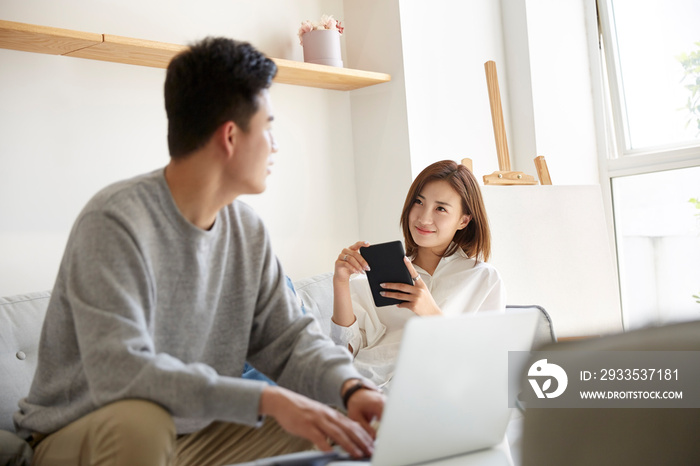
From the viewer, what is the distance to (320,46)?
283cm

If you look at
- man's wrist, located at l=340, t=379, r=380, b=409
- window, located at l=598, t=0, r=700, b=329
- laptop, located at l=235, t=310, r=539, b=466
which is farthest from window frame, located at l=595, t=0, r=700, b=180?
man's wrist, located at l=340, t=379, r=380, b=409

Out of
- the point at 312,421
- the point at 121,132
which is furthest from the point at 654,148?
the point at 312,421

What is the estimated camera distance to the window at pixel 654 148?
3.45 m

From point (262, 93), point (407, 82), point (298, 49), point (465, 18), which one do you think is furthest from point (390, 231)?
point (262, 93)

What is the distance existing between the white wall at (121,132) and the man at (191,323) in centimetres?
102

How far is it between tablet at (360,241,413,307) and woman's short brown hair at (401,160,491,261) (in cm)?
31

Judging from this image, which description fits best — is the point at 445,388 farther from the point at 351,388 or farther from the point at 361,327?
the point at 361,327

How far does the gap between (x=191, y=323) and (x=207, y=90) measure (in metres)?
0.44

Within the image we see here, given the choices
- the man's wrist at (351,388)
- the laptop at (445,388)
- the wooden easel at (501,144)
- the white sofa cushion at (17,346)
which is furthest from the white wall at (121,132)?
the laptop at (445,388)

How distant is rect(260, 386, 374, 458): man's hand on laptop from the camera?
1135mm

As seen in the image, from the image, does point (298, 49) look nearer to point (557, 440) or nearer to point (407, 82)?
point (407, 82)

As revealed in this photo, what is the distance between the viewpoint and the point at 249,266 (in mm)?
1440

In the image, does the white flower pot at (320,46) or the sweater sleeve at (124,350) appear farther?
the white flower pot at (320,46)

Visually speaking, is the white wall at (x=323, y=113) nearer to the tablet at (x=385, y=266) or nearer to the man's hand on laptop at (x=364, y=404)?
the tablet at (x=385, y=266)
